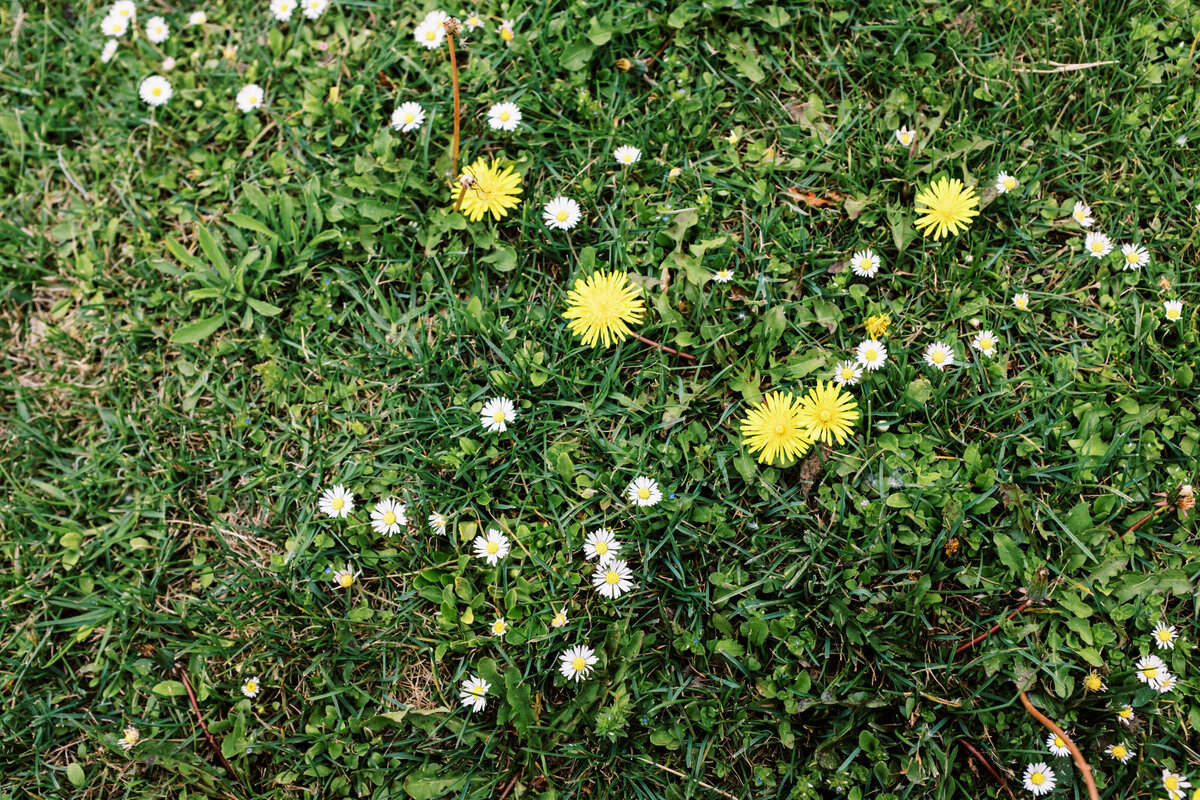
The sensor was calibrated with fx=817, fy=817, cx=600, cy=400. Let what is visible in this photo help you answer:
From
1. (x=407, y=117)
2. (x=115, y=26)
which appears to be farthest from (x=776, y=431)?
(x=115, y=26)

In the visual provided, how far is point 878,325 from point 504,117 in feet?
4.82

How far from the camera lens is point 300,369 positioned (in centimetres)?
280

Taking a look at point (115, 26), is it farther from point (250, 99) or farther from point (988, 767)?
point (988, 767)

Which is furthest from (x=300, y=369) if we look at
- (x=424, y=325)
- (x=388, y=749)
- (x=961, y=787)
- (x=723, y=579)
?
(x=961, y=787)

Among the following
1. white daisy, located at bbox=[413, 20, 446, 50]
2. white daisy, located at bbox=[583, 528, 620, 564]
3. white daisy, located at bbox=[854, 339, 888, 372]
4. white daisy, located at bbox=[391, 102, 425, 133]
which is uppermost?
white daisy, located at bbox=[413, 20, 446, 50]

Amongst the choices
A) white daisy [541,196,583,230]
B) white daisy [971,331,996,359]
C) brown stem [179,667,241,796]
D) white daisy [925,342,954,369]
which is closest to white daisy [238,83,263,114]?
white daisy [541,196,583,230]

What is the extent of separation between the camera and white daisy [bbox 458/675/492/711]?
232cm

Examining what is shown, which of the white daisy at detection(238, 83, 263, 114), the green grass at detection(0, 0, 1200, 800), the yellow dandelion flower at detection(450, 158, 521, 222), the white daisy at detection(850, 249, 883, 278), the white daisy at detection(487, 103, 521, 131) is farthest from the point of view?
the white daisy at detection(238, 83, 263, 114)

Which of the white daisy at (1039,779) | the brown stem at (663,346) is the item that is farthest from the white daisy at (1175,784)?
the brown stem at (663,346)

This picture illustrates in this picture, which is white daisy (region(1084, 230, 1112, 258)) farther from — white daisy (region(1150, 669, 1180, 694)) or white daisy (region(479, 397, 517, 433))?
white daisy (region(479, 397, 517, 433))

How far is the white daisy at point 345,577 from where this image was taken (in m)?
2.50

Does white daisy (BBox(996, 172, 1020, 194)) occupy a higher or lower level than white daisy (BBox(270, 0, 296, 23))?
lower

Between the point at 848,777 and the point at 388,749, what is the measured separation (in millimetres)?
1302

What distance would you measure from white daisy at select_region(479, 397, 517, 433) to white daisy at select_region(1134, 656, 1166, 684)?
1.90 metres
